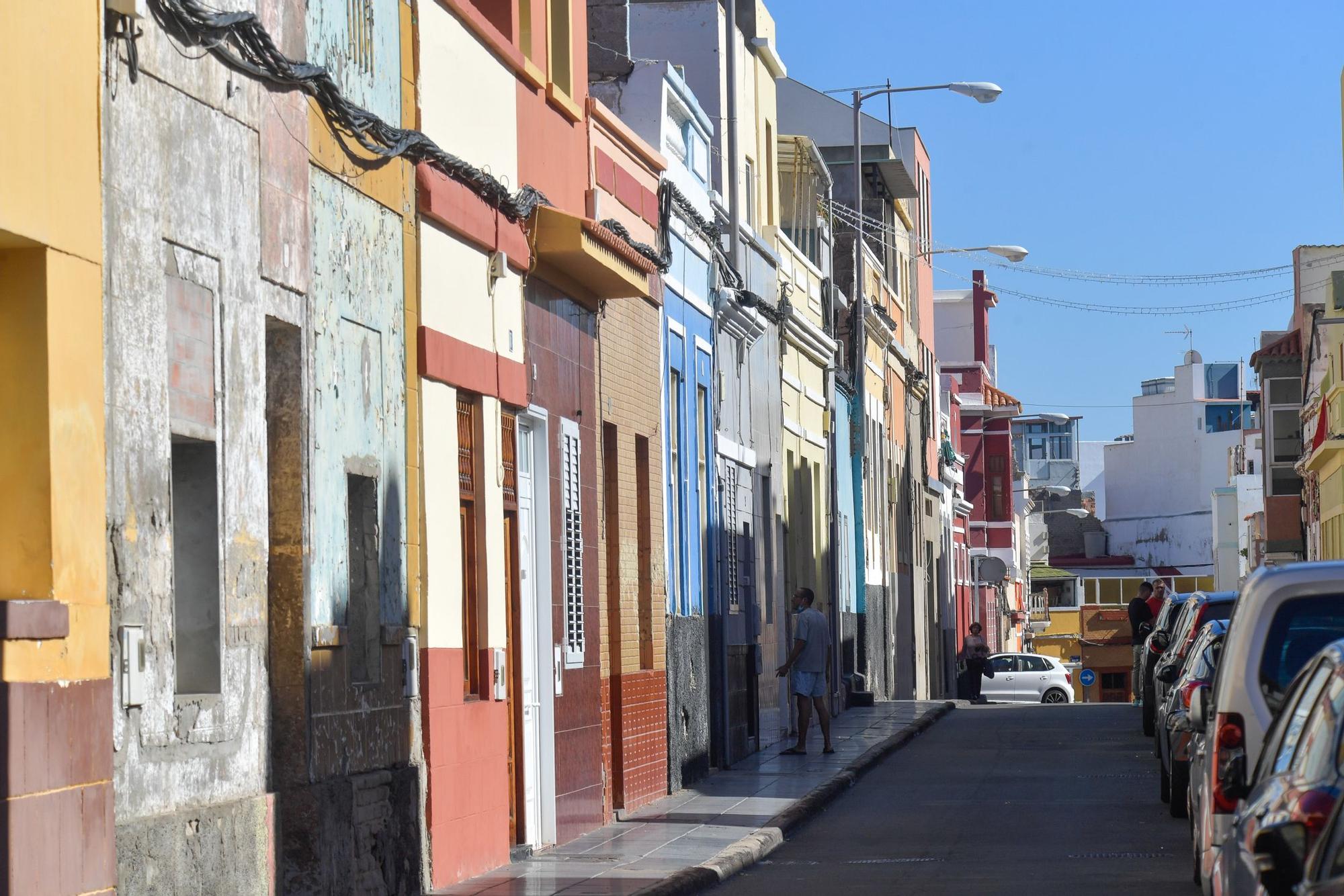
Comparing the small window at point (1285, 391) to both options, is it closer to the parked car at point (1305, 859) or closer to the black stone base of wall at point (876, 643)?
the black stone base of wall at point (876, 643)

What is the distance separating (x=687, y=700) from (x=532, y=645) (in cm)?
607

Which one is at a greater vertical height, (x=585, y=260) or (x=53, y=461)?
(x=585, y=260)

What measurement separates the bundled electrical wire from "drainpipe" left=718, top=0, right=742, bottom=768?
8.65 m

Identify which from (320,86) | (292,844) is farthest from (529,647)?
(320,86)

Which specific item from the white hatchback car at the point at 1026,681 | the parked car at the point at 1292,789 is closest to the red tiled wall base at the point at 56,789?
the parked car at the point at 1292,789

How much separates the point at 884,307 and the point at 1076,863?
3157 cm

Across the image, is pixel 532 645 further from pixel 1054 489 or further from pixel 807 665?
pixel 1054 489

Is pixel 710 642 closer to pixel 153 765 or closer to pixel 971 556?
pixel 153 765

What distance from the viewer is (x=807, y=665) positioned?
2566cm

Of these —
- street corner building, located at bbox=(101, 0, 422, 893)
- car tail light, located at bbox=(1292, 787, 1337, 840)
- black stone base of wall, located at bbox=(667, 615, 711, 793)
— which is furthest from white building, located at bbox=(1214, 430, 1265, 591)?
car tail light, located at bbox=(1292, 787, 1337, 840)

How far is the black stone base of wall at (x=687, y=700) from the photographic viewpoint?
21031mm

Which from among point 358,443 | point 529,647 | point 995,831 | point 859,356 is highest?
point 859,356

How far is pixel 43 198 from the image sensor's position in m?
8.34

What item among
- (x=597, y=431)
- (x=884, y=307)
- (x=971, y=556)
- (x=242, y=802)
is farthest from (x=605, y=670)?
(x=971, y=556)
